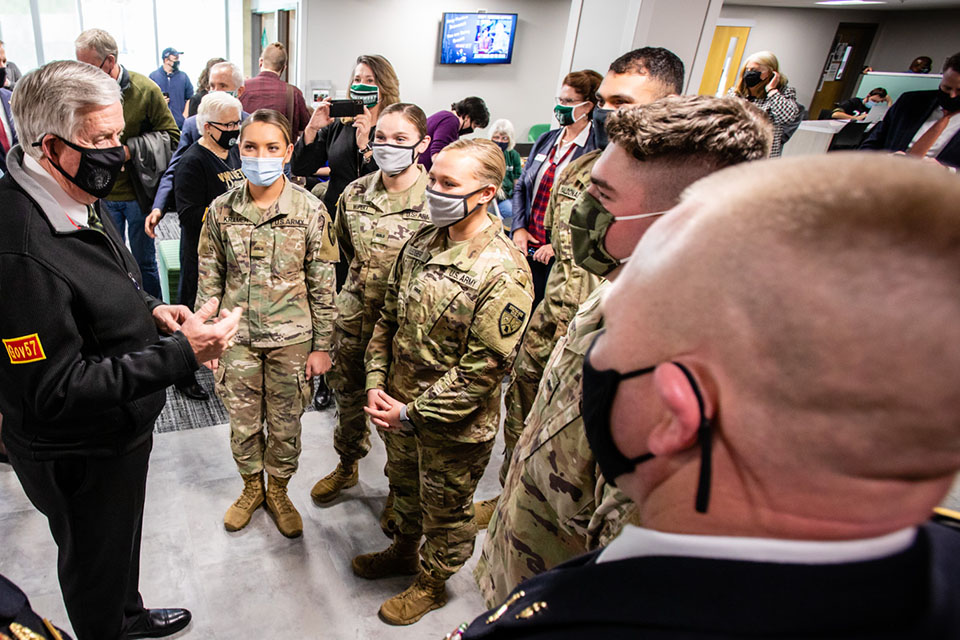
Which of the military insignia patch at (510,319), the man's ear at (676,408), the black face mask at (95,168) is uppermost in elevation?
the man's ear at (676,408)

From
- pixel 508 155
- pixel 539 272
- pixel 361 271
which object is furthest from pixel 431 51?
pixel 361 271

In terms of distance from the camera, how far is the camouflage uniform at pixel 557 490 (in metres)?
1.12

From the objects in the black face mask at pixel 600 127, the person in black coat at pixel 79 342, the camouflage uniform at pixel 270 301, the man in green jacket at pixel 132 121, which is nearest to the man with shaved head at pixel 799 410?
the person in black coat at pixel 79 342

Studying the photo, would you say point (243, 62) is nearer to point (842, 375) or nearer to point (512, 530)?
point (512, 530)

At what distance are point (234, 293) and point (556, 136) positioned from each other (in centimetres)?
202

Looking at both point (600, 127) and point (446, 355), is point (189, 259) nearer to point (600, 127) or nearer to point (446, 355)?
point (446, 355)

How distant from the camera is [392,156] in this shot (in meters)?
2.42

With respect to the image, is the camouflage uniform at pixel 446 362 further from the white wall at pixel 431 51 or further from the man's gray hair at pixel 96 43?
the white wall at pixel 431 51

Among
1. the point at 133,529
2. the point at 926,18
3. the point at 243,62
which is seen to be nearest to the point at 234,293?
the point at 133,529

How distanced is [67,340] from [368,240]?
51.1 inches

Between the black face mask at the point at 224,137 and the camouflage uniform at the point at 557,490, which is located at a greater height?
the black face mask at the point at 224,137

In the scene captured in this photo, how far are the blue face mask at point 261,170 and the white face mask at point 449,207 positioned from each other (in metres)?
0.71

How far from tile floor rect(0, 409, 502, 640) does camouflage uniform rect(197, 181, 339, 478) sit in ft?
0.97

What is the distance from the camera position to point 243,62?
29.6 ft
